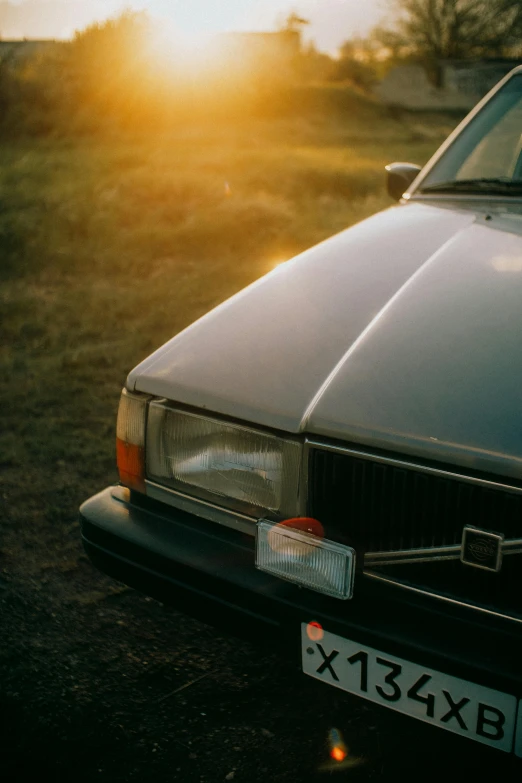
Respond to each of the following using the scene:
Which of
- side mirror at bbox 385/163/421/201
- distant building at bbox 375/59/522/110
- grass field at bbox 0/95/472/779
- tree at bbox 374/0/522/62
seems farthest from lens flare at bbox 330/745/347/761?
tree at bbox 374/0/522/62

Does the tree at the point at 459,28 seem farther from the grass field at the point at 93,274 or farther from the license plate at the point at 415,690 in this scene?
the license plate at the point at 415,690

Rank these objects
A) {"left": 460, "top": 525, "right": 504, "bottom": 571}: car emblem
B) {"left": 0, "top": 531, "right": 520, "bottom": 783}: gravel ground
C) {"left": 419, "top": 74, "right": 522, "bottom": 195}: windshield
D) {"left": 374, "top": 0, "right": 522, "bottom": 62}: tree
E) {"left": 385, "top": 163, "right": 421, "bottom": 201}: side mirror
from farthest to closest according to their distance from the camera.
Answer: {"left": 374, "top": 0, "right": 522, "bottom": 62}: tree, {"left": 385, "top": 163, "right": 421, "bottom": 201}: side mirror, {"left": 419, "top": 74, "right": 522, "bottom": 195}: windshield, {"left": 0, "top": 531, "right": 520, "bottom": 783}: gravel ground, {"left": 460, "top": 525, "right": 504, "bottom": 571}: car emblem

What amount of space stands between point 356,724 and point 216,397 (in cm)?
99

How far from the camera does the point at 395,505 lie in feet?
4.91

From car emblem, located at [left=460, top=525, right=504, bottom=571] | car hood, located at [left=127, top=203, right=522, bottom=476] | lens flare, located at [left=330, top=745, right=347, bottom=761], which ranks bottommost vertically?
lens flare, located at [left=330, top=745, right=347, bottom=761]

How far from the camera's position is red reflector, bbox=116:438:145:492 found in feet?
6.16

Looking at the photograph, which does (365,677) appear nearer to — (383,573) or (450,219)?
(383,573)

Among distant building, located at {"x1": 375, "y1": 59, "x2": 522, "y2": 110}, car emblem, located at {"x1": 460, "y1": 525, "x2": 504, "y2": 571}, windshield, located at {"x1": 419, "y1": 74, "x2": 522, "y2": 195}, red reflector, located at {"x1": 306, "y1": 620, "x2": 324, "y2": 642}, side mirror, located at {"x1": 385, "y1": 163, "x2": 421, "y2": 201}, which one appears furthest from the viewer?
distant building, located at {"x1": 375, "y1": 59, "x2": 522, "y2": 110}

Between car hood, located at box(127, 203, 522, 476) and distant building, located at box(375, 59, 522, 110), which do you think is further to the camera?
distant building, located at box(375, 59, 522, 110)

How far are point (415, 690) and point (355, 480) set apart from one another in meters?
0.43

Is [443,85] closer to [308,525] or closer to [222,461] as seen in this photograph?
[222,461]

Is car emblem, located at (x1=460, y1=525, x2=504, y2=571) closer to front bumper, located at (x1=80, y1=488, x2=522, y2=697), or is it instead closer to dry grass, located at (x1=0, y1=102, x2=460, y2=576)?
front bumper, located at (x1=80, y1=488, x2=522, y2=697)

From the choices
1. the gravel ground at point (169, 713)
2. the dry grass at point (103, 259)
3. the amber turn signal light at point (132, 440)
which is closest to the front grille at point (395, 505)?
the gravel ground at point (169, 713)

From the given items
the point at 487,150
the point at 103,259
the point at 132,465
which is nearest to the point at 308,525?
the point at 132,465
